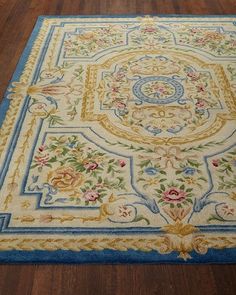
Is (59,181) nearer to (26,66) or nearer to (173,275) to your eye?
(173,275)

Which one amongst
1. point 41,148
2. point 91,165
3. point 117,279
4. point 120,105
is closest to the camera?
point 117,279

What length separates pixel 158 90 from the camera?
93.5 inches

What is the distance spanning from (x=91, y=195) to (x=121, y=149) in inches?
13.7

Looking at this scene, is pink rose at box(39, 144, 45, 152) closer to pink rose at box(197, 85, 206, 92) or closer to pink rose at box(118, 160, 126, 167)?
pink rose at box(118, 160, 126, 167)

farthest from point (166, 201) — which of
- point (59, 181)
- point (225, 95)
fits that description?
point (225, 95)

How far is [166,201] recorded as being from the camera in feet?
5.47

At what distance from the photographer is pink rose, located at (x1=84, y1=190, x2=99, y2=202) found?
1.68 meters

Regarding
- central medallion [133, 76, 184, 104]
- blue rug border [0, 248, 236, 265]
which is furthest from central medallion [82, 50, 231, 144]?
blue rug border [0, 248, 236, 265]

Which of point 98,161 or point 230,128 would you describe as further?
point 230,128

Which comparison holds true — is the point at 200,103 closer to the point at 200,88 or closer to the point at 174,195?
the point at 200,88

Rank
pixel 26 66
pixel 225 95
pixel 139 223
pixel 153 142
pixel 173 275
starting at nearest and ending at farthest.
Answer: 1. pixel 173 275
2. pixel 139 223
3. pixel 153 142
4. pixel 225 95
5. pixel 26 66

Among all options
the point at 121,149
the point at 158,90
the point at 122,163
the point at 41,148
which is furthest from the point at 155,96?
the point at 41,148

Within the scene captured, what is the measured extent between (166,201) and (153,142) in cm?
42

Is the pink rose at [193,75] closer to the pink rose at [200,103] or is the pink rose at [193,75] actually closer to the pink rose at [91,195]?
the pink rose at [200,103]
